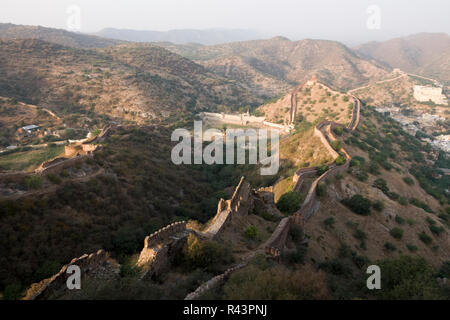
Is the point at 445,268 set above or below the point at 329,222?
below

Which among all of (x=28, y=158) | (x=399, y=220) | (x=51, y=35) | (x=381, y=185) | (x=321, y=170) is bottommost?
(x=399, y=220)

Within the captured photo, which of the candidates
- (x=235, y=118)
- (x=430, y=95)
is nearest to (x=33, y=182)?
(x=235, y=118)

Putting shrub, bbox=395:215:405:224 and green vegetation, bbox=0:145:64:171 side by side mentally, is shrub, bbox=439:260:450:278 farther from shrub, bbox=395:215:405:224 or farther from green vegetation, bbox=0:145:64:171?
green vegetation, bbox=0:145:64:171

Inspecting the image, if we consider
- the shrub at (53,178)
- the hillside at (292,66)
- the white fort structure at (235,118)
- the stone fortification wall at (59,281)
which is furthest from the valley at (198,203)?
the hillside at (292,66)

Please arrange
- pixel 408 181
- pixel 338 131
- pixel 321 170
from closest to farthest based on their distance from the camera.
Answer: pixel 321 170 → pixel 408 181 → pixel 338 131

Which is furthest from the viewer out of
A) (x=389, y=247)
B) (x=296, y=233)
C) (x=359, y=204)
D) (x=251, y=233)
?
(x=359, y=204)

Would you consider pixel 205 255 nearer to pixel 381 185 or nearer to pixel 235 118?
pixel 381 185
